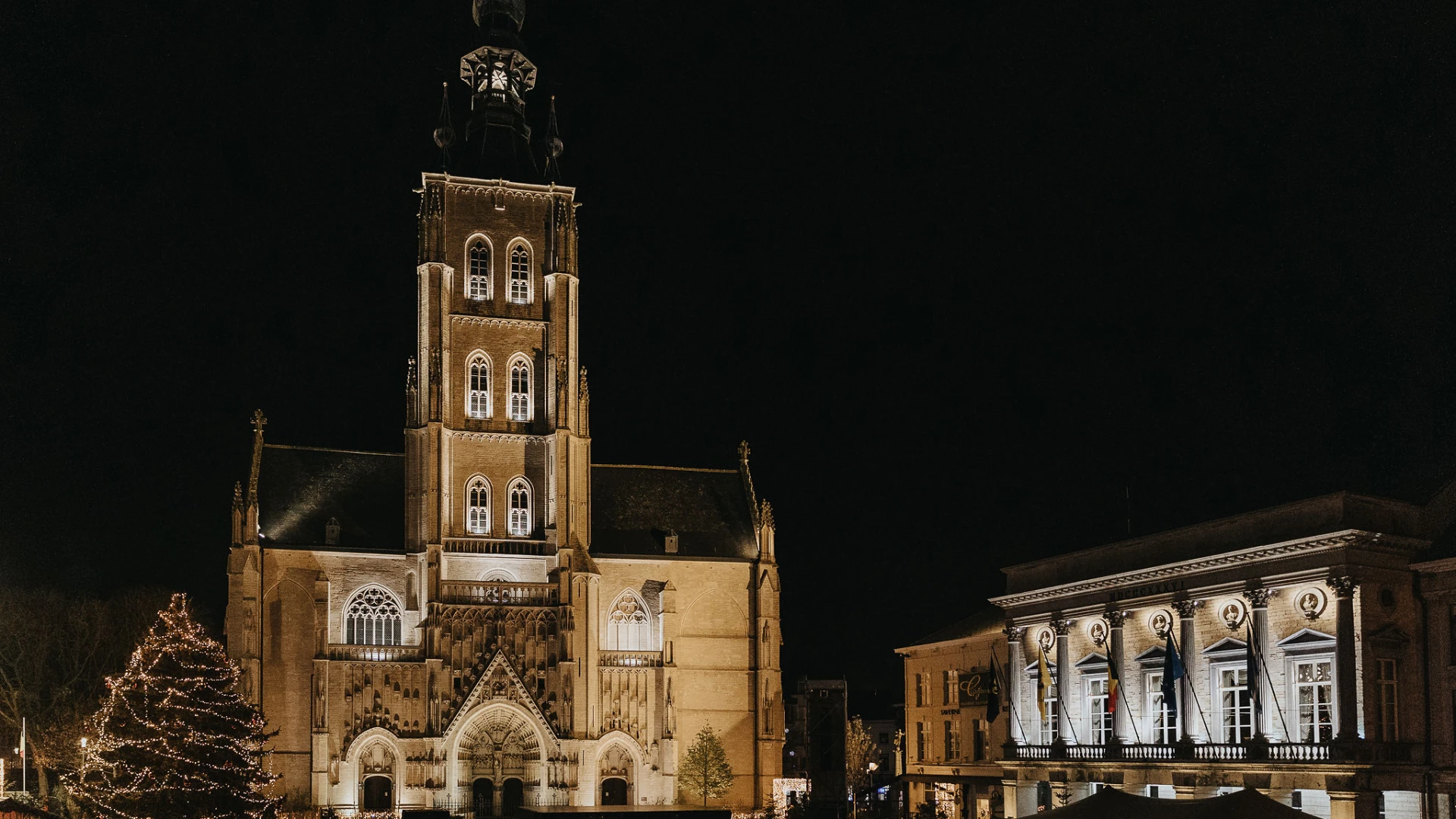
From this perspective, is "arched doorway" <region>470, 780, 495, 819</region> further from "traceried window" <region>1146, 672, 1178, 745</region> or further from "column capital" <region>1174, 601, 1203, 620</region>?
"column capital" <region>1174, 601, 1203, 620</region>

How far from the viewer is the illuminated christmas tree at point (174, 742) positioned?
40.9 meters

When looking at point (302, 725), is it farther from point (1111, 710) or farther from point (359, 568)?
point (1111, 710)

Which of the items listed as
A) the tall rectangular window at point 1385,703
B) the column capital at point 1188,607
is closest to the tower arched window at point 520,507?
the column capital at point 1188,607

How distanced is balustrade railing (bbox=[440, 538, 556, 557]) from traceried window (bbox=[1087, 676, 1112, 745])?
94.8 feet

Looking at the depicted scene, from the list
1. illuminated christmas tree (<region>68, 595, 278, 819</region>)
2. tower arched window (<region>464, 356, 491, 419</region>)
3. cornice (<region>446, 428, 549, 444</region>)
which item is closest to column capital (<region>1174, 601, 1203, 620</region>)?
illuminated christmas tree (<region>68, 595, 278, 819</region>)

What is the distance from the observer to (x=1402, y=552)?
141 feet

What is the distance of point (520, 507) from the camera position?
7269cm

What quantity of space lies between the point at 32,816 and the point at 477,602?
41.8 metres

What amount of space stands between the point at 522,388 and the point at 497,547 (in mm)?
8442

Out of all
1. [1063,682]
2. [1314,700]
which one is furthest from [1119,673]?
[1314,700]

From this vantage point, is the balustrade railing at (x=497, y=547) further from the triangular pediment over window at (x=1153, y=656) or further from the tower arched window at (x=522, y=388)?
the triangular pediment over window at (x=1153, y=656)

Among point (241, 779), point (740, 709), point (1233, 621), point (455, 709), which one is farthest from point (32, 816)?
point (740, 709)

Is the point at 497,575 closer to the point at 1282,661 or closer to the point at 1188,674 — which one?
the point at 1188,674

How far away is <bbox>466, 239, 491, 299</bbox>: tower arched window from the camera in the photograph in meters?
73.8
